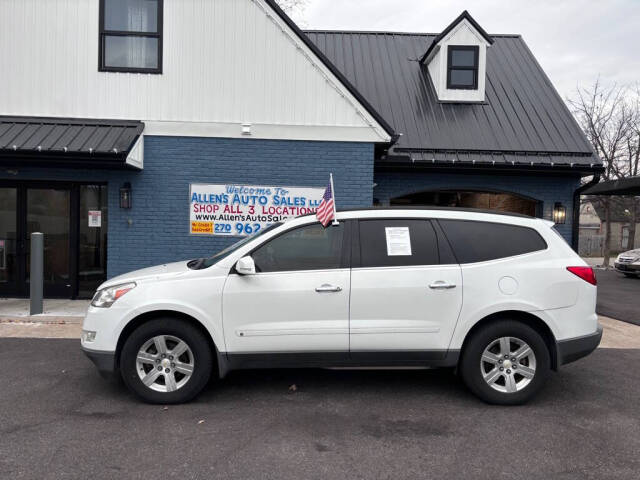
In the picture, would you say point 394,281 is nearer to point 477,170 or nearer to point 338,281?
point 338,281

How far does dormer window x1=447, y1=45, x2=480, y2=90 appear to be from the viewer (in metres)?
11.7

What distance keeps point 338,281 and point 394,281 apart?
19.8 inches

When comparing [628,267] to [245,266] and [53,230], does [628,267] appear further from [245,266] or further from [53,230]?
[53,230]

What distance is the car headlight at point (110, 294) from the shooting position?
173 inches

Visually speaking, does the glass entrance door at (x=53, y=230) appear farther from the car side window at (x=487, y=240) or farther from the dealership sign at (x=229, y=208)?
the car side window at (x=487, y=240)

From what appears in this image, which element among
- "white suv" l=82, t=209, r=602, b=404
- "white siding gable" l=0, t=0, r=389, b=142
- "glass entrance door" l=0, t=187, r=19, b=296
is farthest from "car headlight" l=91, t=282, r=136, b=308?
"glass entrance door" l=0, t=187, r=19, b=296

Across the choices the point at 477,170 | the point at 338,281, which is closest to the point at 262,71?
the point at 477,170

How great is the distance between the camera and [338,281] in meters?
4.42

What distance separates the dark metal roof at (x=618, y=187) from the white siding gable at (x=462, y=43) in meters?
4.88

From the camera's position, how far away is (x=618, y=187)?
606 inches

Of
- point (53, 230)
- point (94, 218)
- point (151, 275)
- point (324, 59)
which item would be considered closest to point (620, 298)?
point (324, 59)

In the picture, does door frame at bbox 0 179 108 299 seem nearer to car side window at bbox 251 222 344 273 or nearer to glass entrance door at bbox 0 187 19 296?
glass entrance door at bbox 0 187 19 296

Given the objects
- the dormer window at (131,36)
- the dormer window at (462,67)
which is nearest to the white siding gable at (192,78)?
the dormer window at (131,36)

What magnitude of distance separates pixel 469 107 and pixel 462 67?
1017 mm
